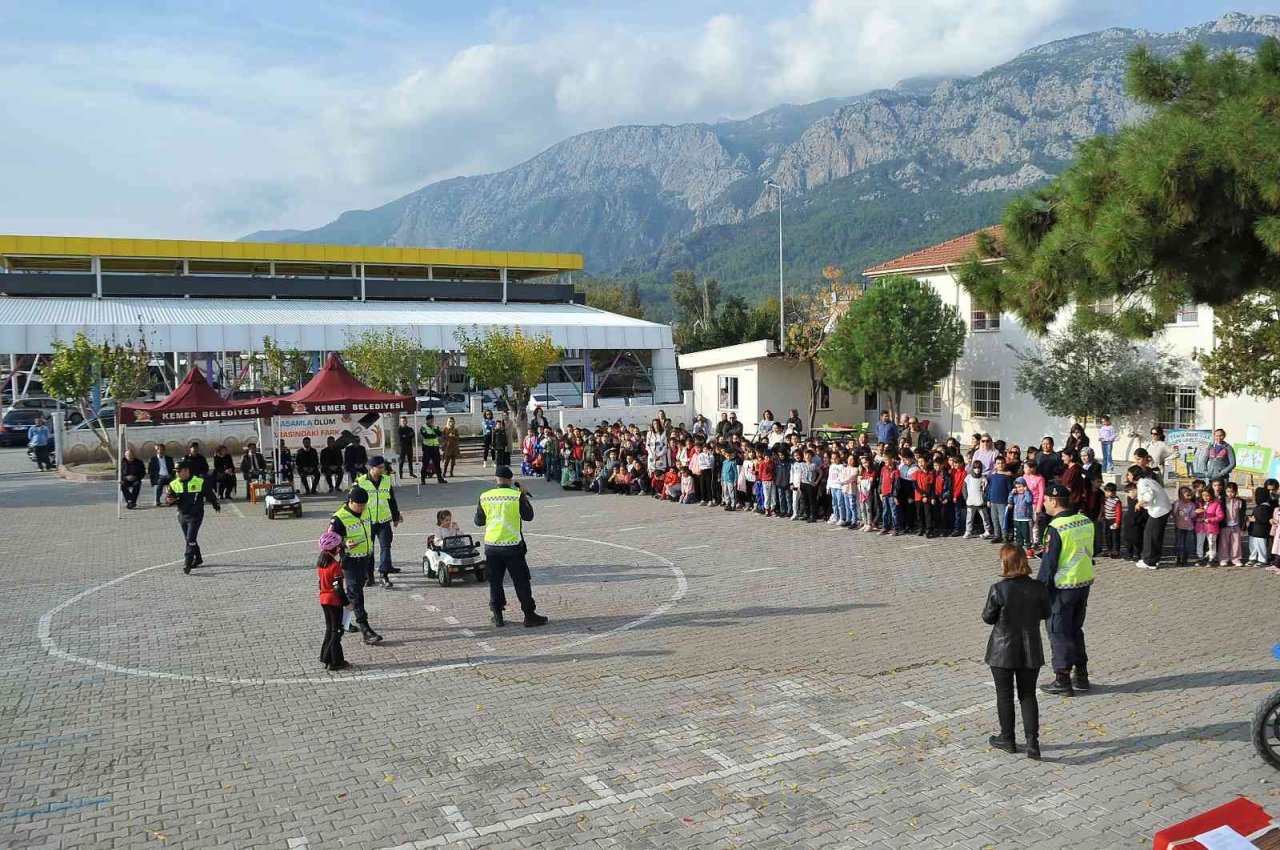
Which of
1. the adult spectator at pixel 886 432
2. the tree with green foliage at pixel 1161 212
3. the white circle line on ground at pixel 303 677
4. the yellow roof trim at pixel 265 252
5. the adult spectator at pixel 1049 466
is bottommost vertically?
the white circle line on ground at pixel 303 677

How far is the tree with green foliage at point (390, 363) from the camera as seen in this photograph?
120 feet

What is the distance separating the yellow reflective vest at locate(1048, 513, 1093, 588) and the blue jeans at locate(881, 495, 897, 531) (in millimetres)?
8275

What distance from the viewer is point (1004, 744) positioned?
729 centimetres

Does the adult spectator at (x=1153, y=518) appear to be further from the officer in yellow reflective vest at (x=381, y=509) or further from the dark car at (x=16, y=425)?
the dark car at (x=16, y=425)

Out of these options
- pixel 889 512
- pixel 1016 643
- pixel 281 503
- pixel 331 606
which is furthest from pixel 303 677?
pixel 281 503

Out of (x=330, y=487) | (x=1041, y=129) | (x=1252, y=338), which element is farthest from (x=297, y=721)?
(x=1041, y=129)

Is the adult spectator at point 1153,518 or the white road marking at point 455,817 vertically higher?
the adult spectator at point 1153,518

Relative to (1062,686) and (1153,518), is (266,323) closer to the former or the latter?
(1153,518)

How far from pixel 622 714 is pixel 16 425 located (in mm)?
38172

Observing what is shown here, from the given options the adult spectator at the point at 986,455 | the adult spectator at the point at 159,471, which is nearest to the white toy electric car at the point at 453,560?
the adult spectator at the point at 986,455

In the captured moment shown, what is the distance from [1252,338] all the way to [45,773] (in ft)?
72.1

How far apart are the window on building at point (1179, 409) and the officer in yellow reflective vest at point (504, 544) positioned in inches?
784

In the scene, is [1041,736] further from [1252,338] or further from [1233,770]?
[1252,338]

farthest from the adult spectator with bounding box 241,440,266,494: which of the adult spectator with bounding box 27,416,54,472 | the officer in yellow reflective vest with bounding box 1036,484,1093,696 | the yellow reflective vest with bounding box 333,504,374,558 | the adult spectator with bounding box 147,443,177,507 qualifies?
the officer in yellow reflective vest with bounding box 1036,484,1093,696
